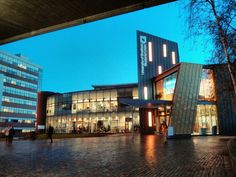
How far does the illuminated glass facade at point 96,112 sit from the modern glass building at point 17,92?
43651 mm

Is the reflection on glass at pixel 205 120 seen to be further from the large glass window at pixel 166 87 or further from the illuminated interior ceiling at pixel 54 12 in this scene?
the illuminated interior ceiling at pixel 54 12

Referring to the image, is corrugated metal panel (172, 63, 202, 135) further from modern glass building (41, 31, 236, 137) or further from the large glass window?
the large glass window

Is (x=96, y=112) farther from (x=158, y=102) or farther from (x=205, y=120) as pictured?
(x=205, y=120)

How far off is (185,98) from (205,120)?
19.9 feet

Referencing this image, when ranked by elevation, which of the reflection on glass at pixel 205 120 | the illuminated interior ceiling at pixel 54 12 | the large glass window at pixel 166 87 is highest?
the large glass window at pixel 166 87

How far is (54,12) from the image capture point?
6500mm

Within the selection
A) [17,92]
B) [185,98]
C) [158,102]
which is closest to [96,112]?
[158,102]

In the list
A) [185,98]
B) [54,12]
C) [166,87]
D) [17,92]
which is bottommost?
[185,98]

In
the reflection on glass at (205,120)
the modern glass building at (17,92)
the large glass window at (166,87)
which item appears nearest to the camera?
the reflection on glass at (205,120)

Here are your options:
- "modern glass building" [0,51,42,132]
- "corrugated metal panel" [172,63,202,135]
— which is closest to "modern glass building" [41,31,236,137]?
"corrugated metal panel" [172,63,202,135]

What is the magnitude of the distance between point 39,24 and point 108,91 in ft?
146

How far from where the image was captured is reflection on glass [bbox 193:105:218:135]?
105 feet

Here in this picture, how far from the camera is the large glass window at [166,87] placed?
32281 millimetres

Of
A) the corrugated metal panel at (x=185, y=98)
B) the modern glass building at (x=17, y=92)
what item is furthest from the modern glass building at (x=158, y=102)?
the modern glass building at (x=17, y=92)
